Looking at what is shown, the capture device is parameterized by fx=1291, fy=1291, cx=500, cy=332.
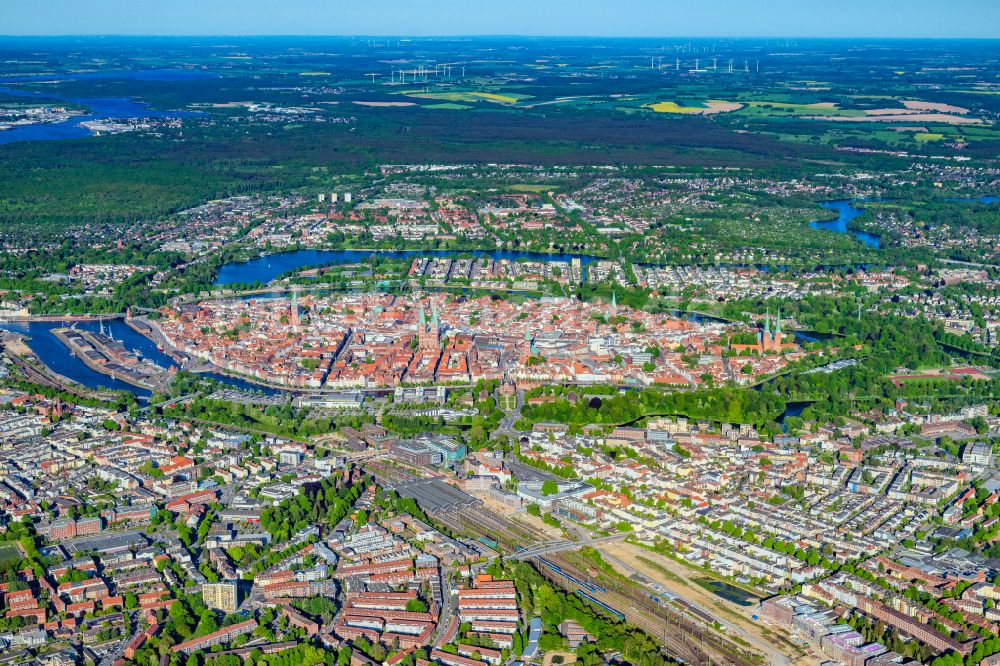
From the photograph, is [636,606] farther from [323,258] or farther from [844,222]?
[844,222]

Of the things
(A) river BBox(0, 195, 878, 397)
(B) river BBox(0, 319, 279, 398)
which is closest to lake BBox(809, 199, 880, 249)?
(A) river BBox(0, 195, 878, 397)

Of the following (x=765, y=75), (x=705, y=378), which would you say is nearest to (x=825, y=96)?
(x=765, y=75)

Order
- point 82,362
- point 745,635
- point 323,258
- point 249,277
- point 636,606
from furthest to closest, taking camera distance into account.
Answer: point 323,258, point 249,277, point 82,362, point 636,606, point 745,635

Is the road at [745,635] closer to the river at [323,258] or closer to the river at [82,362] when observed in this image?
the river at [82,362]

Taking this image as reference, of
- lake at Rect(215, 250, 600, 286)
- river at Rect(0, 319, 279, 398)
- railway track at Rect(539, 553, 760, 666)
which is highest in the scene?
lake at Rect(215, 250, 600, 286)

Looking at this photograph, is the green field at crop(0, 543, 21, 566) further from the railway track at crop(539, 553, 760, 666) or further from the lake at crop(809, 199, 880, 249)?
the lake at crop(809, 199, 880, 249)

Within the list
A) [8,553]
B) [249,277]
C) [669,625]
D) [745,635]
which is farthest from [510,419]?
[249,277]
